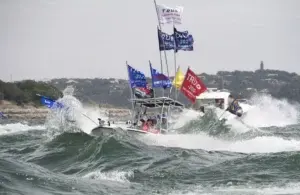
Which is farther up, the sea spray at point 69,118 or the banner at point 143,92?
the banner at point 143,92

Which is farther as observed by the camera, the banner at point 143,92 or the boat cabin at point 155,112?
the banner at point 143,92

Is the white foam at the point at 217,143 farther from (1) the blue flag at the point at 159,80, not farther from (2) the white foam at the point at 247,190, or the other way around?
(2) the white foam at the point at 247,190

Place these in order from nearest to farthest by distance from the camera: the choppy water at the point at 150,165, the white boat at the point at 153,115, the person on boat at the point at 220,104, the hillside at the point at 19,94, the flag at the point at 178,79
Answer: the choppy water at the point at 150,165 < the white boat at the point at 153,115 < the flag at the point at 178,79 < the person on boat at the point at 220,104 < the hillside at the point at 19,94

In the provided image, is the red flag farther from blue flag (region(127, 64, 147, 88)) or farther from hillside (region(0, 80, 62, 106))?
hillside (region(0, 80, 62, 106))

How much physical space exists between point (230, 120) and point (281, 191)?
30.1m

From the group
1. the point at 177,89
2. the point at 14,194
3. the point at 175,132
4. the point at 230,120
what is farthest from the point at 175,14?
the point at 14,194

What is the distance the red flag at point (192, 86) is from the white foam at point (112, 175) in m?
13.0

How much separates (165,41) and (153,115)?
4.99m

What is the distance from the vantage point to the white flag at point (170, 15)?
36.3 m

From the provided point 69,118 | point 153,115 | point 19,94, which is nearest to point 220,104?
point 153,115

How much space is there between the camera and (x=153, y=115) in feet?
113

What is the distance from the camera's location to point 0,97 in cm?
9425

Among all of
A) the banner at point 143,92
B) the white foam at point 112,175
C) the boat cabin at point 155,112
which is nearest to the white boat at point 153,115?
Result: the boat cabin at point 155,112

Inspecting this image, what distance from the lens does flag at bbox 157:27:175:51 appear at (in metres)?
36.2
